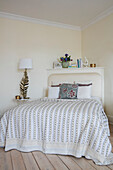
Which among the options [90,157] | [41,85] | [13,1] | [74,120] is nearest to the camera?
[90,157]

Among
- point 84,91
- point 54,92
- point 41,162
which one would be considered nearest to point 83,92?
point 84,91

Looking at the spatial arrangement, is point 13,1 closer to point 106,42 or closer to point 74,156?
point 106,42

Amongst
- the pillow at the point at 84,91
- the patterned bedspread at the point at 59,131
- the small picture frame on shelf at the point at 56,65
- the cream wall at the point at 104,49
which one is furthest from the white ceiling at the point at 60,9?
the patterned bedspread at the point at 59,131

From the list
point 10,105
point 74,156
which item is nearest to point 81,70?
point 10,105

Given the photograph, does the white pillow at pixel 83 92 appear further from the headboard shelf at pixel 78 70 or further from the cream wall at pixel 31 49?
the cream wall at pixel 31 49

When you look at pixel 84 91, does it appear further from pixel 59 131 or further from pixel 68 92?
pixel 59 131

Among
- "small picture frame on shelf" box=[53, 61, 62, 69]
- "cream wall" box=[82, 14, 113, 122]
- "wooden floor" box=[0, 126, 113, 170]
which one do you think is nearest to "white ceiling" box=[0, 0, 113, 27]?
"cream wall" box=[82, 14, 113, 122]

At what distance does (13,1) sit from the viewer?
3.29m

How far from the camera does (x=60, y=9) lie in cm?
367

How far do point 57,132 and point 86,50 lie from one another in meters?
3.03

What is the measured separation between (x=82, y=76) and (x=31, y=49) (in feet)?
5.12

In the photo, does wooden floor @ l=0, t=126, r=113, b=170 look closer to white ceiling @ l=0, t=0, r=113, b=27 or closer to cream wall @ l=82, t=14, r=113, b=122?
cream wall @ l=82, t=14, r=113, b=122

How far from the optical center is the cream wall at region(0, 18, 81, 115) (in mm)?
3926

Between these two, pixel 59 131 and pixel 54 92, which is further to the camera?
pixel 54 92
